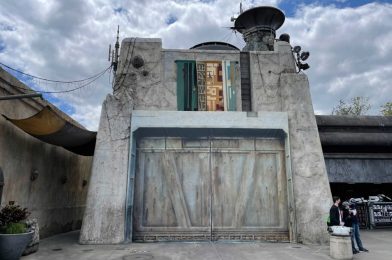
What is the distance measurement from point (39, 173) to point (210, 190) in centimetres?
653

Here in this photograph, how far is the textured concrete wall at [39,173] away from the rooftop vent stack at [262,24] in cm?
1426

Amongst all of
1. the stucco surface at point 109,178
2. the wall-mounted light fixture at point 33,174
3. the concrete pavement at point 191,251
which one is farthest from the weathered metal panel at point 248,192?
the wall-mounted light fixture at point 33,174

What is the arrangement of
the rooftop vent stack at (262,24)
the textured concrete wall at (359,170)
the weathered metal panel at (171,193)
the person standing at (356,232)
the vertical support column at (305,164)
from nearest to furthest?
the person standing at (356,232) → the vertical support column at (305,164) → the weathered metal panel at (171,193) → the textured concrete wall at (359,170) → the rooftop vent stack at (262,24)

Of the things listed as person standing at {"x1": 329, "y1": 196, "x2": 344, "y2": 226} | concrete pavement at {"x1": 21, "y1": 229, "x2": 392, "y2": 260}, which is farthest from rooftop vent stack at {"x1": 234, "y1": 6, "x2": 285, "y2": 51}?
concrete pavement at {"x1": 21, "y1": 229, "x2": 392, "y2": 260}

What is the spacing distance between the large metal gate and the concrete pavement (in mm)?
704

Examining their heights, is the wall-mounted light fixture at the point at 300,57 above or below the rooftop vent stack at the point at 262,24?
below

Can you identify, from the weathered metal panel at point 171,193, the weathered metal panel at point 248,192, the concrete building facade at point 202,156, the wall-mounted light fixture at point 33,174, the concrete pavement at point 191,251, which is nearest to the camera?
the concrete pavement at point 191,251

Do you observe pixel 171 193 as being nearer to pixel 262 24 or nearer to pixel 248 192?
pixel 248 192

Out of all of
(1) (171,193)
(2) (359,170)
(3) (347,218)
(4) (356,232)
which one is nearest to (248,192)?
(1) (171,193)

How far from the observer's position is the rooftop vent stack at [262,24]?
21578mm

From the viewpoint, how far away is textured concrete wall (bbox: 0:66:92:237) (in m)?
9.46

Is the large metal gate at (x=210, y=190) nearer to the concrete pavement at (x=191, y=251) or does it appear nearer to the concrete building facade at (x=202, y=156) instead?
the concrete building facade at (x=202, y=156)

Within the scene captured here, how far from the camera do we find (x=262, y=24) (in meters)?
21.9

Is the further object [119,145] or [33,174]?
[119,145]
